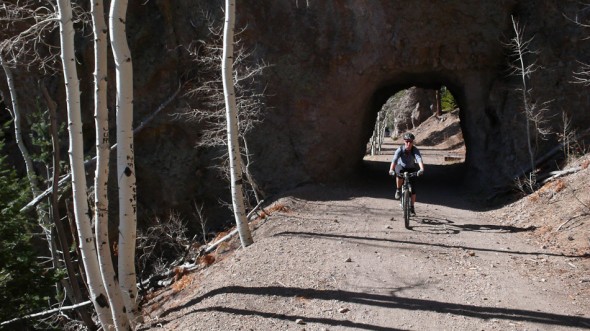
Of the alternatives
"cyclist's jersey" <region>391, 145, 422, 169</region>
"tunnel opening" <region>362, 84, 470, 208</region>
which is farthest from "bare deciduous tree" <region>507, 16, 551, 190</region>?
"cyclist's jersey" <region>391, 145, 422, 169</region>

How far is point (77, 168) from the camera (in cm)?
740

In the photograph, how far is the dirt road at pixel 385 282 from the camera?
6297mm

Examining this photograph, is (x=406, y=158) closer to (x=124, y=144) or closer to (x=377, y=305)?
(x=377, y=305)

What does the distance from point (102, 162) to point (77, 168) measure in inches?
15.4

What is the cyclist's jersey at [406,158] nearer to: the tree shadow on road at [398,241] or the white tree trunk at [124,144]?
the tree shadow on road at [398,241]

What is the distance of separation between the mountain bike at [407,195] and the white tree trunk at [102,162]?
566cm

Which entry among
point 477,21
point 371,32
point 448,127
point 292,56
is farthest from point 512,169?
point 448,127

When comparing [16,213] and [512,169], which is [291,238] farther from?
[512,169]

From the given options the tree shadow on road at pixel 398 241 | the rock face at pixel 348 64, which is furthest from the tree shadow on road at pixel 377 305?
the rock face at pixel 348 64

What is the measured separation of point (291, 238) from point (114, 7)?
525 cm

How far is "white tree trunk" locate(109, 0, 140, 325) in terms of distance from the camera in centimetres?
715

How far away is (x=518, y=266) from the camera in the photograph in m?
8.09

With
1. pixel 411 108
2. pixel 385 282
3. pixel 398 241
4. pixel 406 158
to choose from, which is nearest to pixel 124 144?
pixel 385 282

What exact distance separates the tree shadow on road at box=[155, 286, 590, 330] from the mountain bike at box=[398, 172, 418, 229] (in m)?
3.64
